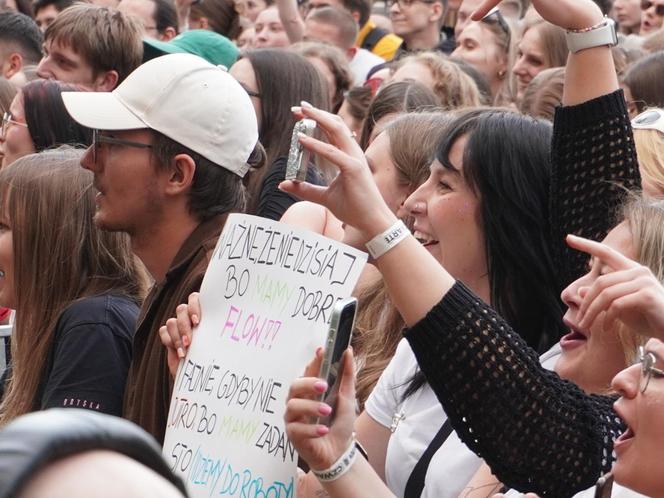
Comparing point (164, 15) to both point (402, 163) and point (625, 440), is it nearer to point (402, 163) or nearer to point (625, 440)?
point (402, 163)

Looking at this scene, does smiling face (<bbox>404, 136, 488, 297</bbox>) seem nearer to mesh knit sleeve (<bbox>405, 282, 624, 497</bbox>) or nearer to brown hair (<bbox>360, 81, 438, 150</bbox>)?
mesh knit sleeve (<bbox>405, 282, 624, 497</bbox>)

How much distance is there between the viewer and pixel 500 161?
301 centimetres

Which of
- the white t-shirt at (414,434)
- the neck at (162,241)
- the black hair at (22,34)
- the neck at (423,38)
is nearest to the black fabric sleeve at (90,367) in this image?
the neck at (162,241)

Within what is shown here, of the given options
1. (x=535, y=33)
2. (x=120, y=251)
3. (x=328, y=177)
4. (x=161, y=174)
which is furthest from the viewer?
(x=535, y=33)

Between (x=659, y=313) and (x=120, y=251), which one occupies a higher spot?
(x=659, y=313)

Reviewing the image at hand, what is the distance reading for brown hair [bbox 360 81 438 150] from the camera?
203 inches

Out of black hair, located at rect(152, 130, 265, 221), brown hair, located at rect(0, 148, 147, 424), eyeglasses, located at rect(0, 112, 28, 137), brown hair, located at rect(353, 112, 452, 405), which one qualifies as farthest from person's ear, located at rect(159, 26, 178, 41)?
black hair, located at rect(152, 130, 265, 221)

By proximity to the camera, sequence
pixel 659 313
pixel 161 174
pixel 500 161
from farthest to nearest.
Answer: pixel 161 174 → pixel 500 161 → pixel 659 313

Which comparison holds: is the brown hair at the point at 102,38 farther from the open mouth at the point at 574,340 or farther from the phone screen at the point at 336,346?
the phone screen at the point at 336,346

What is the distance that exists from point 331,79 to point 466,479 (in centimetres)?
463

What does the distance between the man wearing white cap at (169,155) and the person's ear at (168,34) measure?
5.55 metres

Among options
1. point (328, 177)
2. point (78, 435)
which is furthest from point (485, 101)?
point (78, 435)

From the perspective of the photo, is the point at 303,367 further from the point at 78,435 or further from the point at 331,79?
the point at 331,79

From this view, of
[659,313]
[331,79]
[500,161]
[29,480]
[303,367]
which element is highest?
[29,480]
